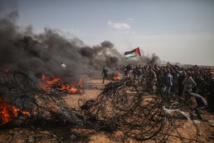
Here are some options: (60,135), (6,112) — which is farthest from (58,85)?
(60,135)

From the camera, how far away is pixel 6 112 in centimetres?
660

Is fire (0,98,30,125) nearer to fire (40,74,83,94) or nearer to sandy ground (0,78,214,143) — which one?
sandy ground (0,78,214,143)

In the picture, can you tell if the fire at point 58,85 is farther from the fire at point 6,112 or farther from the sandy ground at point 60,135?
the fire at point 6,112

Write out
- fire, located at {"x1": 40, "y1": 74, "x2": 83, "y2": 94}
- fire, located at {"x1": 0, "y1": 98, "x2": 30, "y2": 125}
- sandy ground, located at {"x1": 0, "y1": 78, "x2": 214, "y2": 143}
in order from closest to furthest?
sandy ground, located at {"x1": 0, "y1": 78, "x2": 214, "y2": 143} → fire, located at {"x1": 0, "y1": 98, "x2": 30, "y2": 125} → fire, located at {"x1": 40, "y1": 74, "x2": 83, "y2": 94}

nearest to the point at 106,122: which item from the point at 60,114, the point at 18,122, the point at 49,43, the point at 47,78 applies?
the point at 60,114

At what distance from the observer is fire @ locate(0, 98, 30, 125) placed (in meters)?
6.46

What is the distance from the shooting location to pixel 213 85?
412 inches

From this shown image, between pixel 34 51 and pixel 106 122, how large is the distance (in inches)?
684

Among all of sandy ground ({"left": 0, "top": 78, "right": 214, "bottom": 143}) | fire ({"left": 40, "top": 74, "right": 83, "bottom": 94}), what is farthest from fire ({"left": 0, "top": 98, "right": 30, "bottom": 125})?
fire ({"left": 40, "top": 74, "right": 83, "bottom": 94})

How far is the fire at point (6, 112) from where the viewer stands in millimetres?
6465

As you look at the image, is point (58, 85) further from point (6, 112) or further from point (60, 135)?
point (60, 135)

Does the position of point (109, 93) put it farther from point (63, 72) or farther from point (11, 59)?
point (11, 59)

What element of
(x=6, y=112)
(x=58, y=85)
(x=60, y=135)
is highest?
(x=58, y=85)

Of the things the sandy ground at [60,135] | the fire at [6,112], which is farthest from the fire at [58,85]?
the fire at [6,112]
